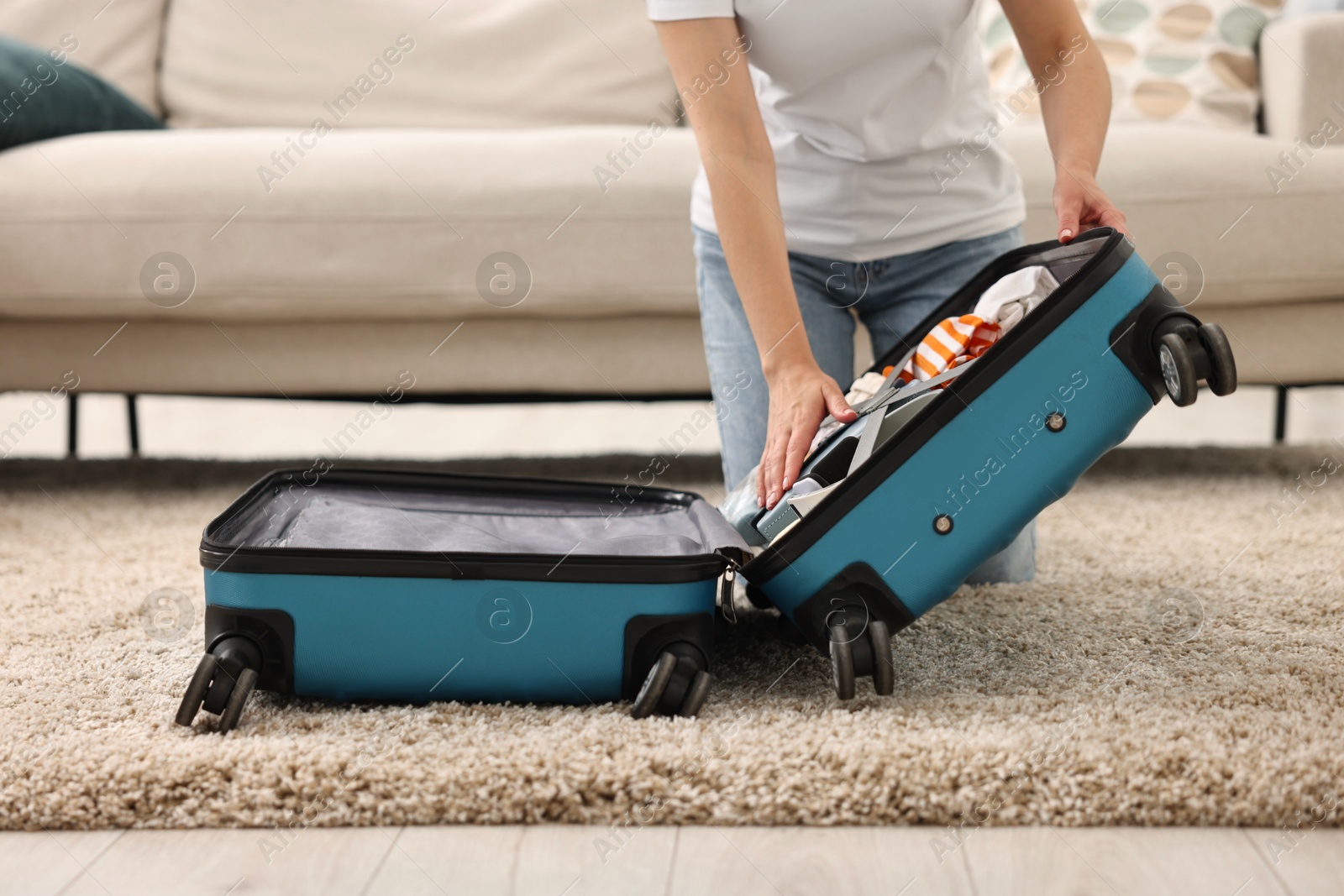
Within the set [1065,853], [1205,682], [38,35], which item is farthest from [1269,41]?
[38,35]

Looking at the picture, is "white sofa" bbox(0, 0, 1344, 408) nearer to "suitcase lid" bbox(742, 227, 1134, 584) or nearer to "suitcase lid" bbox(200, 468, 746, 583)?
"suitcase lid" bbox(200, 468, 746, 583)

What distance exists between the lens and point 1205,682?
0.79 metres

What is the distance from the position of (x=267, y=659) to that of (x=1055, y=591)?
0.71 metres

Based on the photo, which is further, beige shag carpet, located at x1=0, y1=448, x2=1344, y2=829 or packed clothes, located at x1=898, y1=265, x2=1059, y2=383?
packed clothes, located at x1=898, y1=265, x2=1059, y2=383

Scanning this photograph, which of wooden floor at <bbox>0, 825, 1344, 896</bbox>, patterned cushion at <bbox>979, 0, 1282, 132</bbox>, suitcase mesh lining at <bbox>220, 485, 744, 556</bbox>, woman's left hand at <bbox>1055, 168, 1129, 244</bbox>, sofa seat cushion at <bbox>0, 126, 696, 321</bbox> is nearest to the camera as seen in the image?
wooden floor at <bbox>0, 825, 1344, 896</bbox>

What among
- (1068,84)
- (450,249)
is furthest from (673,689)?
(450,249)

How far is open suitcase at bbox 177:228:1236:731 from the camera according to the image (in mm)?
736

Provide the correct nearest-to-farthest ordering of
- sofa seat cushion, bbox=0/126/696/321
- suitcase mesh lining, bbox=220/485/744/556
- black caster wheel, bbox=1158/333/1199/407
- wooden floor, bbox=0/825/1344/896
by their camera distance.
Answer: wooden floor, bbox=0/825/1344/896, black caster wheel, bbox=1158/333/1199/407, suitcase mesh lining, bbox=220/485/744/556, sofa seat cushion, bbox=0/126/696/321

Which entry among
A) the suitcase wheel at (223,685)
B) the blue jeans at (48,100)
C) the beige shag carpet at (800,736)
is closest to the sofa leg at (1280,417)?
the beige shag carpet at (800,736)

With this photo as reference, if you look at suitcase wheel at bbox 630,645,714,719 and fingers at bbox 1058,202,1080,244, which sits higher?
fingers at bbox 1058,202,1080,244

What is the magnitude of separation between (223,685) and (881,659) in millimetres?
445

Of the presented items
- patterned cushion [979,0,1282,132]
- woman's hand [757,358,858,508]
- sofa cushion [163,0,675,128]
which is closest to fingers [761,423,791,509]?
woman's hand [757,358,858,508]

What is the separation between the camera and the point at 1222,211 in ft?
4.47

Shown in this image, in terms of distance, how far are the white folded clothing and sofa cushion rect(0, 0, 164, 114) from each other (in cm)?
152
